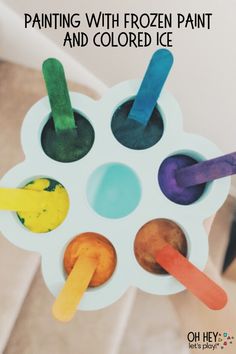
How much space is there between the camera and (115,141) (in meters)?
0.46

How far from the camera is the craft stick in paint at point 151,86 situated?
0.42 m

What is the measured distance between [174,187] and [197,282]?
0.11m

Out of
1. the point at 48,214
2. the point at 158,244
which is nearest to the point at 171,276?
the point at 158,244

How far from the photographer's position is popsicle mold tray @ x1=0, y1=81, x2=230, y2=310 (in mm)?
452

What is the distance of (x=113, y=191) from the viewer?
497mm

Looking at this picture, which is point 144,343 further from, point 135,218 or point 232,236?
point 135,218

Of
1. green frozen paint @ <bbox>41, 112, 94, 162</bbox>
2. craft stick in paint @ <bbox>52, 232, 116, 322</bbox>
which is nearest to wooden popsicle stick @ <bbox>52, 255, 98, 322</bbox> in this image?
craft stick in paint @ <bbox>52, 232, 116, 322</bbox>

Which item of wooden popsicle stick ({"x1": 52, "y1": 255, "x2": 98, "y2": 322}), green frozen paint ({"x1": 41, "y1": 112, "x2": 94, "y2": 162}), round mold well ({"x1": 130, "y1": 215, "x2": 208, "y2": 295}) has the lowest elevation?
wooden popsicle stick ({"x1": 52, "y1": 255, "x2": 98, "y2": 322})

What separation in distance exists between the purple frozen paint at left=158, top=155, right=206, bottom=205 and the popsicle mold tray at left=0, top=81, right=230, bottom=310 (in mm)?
11

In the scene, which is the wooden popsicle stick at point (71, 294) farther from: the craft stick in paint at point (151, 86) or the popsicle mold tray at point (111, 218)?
the craft stick in paint at point (151, 86)

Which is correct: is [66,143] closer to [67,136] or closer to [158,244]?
[67,136]

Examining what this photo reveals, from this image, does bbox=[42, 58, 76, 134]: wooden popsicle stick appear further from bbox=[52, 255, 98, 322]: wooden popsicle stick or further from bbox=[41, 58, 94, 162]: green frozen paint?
bbox=[52, 255, 98, 322]: wooden popsicle stick

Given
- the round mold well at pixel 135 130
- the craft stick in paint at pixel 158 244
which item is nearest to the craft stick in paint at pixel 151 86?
the round mold well at pixel 135 130

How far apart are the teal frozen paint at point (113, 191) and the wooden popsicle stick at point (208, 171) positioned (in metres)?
0.06
